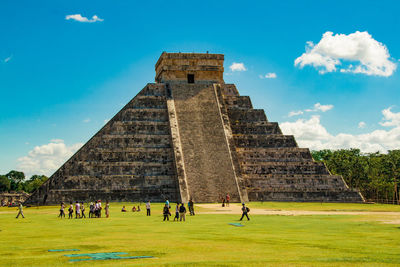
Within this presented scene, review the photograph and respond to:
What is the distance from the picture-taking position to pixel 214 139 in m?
40.9

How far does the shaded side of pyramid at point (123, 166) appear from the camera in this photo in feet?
119

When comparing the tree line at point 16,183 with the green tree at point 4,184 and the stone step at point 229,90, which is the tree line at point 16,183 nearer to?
the green tree at point 4,184

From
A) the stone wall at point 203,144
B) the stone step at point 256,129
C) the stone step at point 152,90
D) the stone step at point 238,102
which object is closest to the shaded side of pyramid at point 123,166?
the stone wall at point 203,144

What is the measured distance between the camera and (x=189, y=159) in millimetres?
38719

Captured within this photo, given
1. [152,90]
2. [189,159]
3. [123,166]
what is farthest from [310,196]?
[152,90]

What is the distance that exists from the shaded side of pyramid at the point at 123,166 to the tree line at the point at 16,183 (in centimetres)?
7312

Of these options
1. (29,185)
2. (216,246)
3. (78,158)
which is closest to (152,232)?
(216,246)

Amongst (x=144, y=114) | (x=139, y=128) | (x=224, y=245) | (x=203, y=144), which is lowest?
(x=224, y=245)

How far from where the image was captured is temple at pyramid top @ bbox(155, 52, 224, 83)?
47406 mm

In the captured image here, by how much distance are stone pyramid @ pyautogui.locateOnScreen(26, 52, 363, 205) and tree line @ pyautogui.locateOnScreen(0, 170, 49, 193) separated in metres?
73.3

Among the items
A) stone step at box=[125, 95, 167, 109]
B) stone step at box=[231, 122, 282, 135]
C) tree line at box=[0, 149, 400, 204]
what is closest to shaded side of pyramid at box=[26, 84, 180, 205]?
stone step at box=[125, 95, 167, 109]

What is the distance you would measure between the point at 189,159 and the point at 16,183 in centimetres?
9031

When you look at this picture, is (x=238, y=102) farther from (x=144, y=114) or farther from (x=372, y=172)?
(x=372, y=172)

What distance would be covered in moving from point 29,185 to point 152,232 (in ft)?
342
